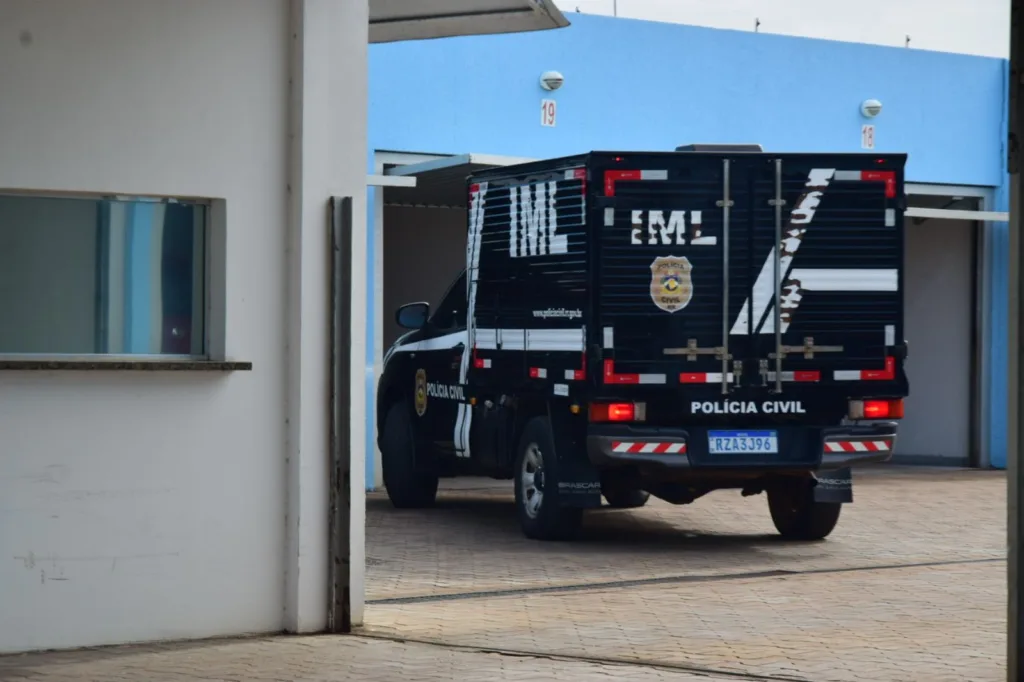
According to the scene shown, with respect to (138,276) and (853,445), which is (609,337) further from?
(138,276)

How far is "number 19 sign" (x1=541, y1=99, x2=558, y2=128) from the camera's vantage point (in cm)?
1995

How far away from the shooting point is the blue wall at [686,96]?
19.1 meters

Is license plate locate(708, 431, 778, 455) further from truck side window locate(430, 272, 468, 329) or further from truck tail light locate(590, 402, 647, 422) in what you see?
truck side window locate(430, 272, 468, 329)

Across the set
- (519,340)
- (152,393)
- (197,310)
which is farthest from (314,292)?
(519,340)

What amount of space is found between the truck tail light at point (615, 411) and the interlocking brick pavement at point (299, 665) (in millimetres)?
4232

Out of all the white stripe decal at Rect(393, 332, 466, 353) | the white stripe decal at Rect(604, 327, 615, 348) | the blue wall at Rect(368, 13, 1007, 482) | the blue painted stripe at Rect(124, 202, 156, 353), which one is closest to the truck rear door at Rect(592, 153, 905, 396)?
the white stripe decal at Rect(604, 327, 615, 348)

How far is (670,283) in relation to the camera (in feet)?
41.9

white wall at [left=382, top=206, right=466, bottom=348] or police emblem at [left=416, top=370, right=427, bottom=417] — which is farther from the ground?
white wall at [left=382, top=206, right=466, bottom=348]

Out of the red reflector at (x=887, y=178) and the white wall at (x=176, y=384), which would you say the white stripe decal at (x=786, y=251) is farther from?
the white wall at (x=176, y=384)

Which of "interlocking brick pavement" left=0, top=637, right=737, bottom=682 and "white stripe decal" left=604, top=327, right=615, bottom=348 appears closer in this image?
"interlocking brick pavement" left=0, top=637, right=737, bottom=682

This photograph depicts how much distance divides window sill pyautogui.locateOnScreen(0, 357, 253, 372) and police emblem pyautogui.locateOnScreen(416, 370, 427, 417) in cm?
679

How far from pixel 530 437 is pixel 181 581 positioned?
517 cm

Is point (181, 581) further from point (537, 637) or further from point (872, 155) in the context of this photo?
point (872, 155)

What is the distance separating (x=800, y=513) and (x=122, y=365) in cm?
679
